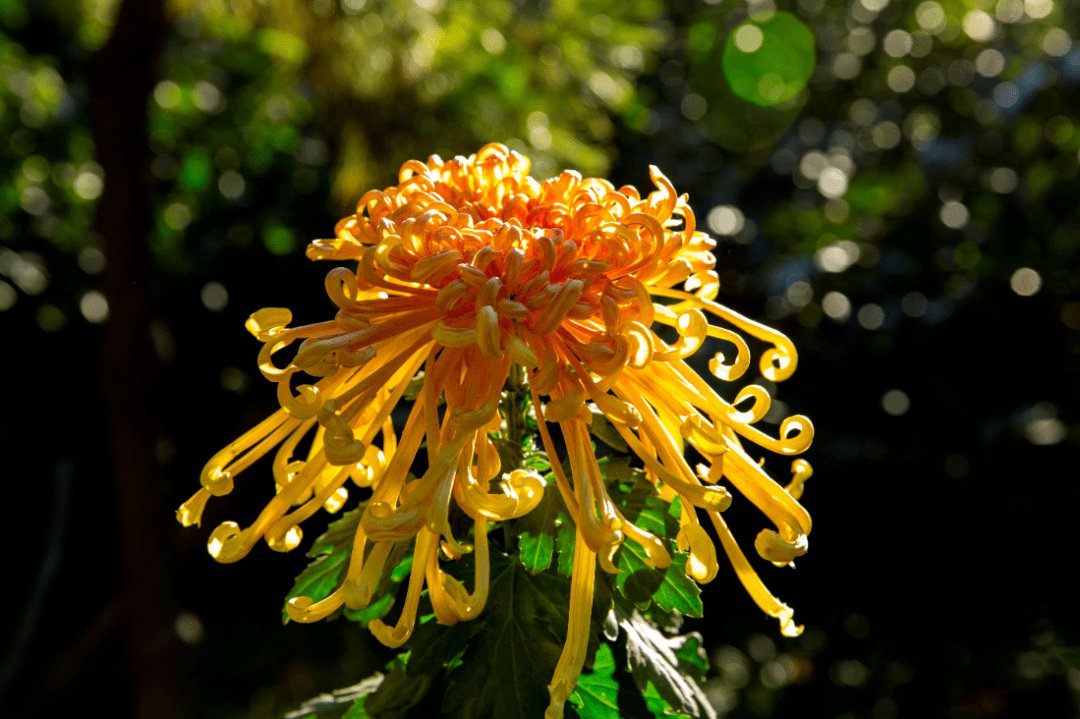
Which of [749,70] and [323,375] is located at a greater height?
[749,70]

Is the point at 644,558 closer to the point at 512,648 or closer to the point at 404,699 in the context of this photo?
the point at 512,648

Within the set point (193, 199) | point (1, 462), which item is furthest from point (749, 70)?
point (1, 462)

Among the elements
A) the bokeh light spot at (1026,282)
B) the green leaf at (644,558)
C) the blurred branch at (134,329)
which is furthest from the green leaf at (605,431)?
the bokeh light spot at (1026,282)

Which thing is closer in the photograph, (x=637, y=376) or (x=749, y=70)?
(x=637, y=376)

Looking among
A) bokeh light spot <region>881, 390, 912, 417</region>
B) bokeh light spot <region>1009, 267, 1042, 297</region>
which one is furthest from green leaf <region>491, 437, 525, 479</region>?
bokeh light spot <region>1009, 267, 1042, 297</region>

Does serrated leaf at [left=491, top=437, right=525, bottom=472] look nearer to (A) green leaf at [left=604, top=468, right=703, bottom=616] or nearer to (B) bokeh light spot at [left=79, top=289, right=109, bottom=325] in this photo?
(A) green leaf at [left=604, top=468, right=703, bottom=616]

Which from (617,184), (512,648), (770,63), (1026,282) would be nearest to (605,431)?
(512,648)

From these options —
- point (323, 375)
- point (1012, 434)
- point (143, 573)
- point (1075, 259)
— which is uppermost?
point (323, 375)

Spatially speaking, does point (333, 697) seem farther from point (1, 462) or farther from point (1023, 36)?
point (1023, 36)
